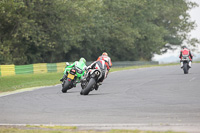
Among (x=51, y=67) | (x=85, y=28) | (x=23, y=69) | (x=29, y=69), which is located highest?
(x=85, y=28)

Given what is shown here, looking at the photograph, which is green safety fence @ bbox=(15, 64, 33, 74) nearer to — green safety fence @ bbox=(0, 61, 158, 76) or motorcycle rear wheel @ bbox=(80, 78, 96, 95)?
green safety fence @ bbox=(0, 61, 158, 76)

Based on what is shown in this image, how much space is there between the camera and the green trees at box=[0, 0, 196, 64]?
144 ft

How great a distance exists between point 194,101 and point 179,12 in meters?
69.2

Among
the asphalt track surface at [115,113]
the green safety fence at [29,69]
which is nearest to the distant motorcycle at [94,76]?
the asphalt track surface at [115,113]

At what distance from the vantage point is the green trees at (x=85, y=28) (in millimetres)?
43969

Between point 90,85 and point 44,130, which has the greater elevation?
point 44,130

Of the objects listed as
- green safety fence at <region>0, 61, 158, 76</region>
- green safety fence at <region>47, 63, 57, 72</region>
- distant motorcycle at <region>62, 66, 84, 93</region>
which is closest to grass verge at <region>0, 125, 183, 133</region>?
distant motorcycle at <region>62, 66, 84, 93</region>

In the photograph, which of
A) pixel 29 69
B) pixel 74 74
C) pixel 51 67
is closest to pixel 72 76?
pixel 74 74

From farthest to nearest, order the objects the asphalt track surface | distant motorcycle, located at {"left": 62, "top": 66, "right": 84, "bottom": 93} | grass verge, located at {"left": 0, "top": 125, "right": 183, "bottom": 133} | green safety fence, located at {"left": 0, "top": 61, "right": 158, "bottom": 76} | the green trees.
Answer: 1. the green trees
2. green safety fence, located at {"left": 0, "top": 61, "right": 158, "bottom": 76}
3. distant motorcycle, located at {"left": 62, "top": 66, "right": 84, "bottom": 93}
4. the asphalt track surface
5. grass verge, located at {"left": 0, "top": 125, "right": 183, "bottom": 133}

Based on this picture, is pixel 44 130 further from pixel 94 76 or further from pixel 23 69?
pixel 23 69

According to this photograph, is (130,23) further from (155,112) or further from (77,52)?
(155,112)

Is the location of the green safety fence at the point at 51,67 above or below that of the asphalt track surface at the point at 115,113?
below

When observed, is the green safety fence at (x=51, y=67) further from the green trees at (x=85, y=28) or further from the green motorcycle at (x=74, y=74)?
the green motorcycle at (x=74, y=74)

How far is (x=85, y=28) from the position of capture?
193 ft
